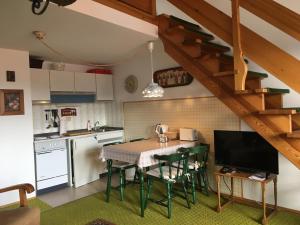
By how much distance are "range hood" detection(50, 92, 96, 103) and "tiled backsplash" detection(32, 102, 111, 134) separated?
0.52 feet

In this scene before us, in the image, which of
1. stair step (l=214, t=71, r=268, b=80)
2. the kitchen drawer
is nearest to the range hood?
the kitchen drawer

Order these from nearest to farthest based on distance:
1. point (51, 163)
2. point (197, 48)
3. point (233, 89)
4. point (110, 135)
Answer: point (233, 89)
point (197, 48)
point (51, 163)
point (110, 135)

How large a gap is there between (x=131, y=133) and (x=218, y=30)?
294cm

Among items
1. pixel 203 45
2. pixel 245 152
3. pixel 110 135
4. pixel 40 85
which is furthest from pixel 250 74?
pixel 40 85

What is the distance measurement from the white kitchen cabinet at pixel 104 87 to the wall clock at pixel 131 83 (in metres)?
0.42

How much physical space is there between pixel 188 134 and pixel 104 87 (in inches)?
85.1

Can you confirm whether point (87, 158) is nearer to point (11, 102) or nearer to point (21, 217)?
point (11, 102)

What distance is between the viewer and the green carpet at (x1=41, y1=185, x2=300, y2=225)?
2.93m

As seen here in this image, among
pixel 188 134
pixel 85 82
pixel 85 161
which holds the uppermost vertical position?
pixel 85 82

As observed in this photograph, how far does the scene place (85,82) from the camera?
15.9 ft

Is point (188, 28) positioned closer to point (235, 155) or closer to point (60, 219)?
point (235, 155)

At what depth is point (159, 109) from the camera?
4.50 meters

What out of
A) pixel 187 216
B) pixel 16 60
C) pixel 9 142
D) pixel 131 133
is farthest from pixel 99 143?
pixel 187 216

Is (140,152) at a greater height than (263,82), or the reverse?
(263,82)
